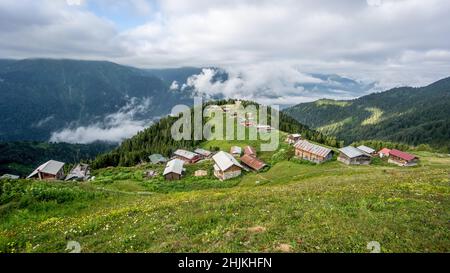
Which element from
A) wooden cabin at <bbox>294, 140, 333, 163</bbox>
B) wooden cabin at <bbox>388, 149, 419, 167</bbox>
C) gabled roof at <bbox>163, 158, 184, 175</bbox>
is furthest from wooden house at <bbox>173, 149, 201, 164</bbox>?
wooden cabin at <bbox>388, 149, 419, 167</bbox>

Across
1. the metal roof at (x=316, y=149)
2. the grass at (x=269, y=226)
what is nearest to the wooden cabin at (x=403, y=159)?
the metal roof at (x=316, y=149)

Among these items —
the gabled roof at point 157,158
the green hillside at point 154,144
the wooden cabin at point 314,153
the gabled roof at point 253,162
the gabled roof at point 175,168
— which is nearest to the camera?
the gabled roof at point 175,168

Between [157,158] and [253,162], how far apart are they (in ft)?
175

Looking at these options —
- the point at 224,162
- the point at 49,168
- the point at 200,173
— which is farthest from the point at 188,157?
the point at 49,168

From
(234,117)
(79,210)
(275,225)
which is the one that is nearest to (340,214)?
(275,225)

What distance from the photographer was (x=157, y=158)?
403 ft

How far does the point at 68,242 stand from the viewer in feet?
46.6

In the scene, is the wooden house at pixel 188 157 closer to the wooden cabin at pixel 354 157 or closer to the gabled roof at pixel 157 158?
the gabled roof at pixel 157 158

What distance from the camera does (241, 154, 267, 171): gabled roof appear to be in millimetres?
84113

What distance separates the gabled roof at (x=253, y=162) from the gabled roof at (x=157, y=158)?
143ft

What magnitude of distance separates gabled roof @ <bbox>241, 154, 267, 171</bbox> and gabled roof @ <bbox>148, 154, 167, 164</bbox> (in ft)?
143

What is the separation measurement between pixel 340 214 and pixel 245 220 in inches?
214

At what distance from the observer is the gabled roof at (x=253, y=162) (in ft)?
276

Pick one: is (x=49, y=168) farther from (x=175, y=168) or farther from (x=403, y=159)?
(x=403, y=159)
